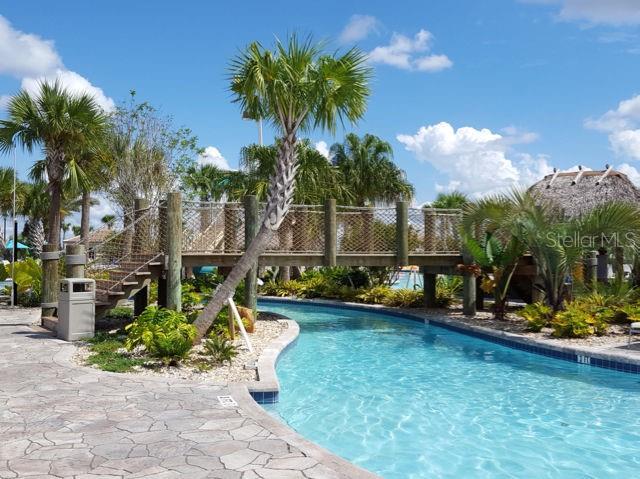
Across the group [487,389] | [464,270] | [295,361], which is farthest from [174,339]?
[464,270]

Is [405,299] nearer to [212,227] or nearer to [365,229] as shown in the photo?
[365,229]

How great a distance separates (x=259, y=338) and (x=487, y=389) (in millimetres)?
4319

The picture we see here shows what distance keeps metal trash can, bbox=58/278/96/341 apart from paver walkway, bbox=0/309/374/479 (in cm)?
247

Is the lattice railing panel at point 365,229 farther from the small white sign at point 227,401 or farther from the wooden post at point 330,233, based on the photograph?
the small white sign at point 227,401

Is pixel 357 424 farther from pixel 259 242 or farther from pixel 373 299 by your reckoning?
pixel 373 299

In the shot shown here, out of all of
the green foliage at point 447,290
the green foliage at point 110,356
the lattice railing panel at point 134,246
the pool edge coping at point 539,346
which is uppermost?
the lattice railing panel at point 134,246

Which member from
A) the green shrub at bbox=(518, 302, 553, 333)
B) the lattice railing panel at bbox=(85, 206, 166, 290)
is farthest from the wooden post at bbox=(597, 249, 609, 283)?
the lattice railing panel at bbox=(85, 206, 166, 290)

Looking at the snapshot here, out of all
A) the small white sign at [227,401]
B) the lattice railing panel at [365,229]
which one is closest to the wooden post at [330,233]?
the lattice railing panel at [365,229]

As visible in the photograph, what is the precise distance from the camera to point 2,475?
3.78m

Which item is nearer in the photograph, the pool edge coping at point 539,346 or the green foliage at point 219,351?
the green foliage at point 219,351

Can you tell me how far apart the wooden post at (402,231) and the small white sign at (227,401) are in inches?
336

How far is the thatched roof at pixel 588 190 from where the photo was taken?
1719cm

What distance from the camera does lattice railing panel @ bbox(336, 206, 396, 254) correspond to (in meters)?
13.5

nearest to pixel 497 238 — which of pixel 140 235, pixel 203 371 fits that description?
pixel 140 235
